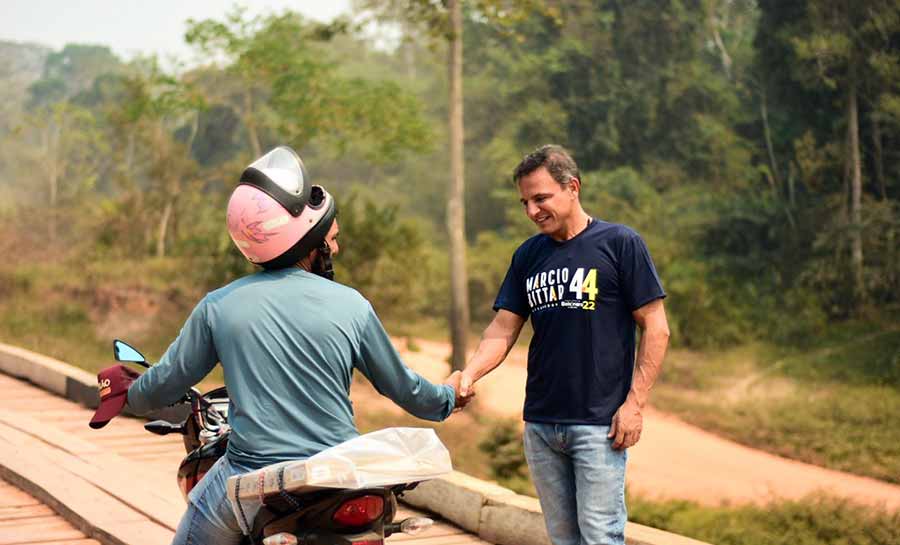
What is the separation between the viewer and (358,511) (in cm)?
341

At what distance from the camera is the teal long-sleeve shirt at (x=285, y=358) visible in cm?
353

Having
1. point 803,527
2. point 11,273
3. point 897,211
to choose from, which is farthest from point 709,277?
point 803,527

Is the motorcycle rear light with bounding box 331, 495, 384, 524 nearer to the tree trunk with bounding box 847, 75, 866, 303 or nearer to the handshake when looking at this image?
the handshake

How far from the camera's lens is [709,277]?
27.4 metres

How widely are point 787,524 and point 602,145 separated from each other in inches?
986

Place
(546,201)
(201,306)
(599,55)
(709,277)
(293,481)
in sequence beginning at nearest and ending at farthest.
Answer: (293,481), (201,306), (546,201), (709,277), (599,55)

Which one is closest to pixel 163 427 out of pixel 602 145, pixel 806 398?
pixel 806 398

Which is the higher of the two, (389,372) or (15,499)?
(389,372)

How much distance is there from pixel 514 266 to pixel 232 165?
28.5m

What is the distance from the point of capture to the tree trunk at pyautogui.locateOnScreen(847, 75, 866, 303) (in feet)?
79.8

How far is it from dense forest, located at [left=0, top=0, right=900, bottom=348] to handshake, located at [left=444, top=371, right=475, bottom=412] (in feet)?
53.3

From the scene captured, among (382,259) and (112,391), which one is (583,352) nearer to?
(112,391)

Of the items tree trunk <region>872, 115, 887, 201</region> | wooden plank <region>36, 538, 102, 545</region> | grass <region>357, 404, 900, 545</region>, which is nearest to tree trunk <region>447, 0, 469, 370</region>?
tree trunk <region>872, 115, 887, 201</region>

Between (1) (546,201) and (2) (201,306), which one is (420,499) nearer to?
(1) (546,201)
